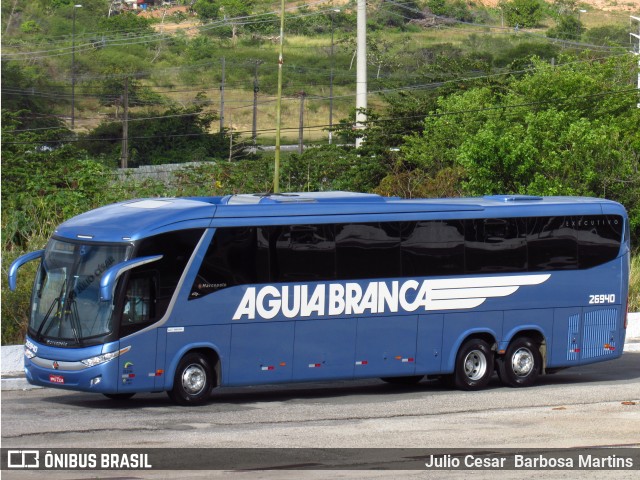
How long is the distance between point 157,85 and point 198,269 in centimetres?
8413

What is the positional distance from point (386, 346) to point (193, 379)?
11.1ft

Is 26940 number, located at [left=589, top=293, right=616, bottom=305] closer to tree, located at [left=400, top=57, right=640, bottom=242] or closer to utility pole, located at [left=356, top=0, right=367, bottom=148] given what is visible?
tree, located at [left=400, top=57, right=640, bottom=242]

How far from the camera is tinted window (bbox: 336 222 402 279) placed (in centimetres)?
1917

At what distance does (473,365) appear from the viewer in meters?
20.6

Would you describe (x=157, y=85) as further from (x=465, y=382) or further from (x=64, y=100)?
(x=465, y=382)

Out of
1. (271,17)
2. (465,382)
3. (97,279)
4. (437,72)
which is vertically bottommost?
(465,382)

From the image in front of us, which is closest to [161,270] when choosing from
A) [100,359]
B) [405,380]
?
[100,359]

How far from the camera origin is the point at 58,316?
17.5 meters

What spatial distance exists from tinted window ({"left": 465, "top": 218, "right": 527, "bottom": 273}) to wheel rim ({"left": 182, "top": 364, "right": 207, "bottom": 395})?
5.08 m

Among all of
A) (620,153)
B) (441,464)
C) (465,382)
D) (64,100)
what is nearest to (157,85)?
(64,100)

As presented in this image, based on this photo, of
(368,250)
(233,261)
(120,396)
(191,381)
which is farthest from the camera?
(368,250)

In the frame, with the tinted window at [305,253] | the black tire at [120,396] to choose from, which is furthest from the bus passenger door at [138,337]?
the tinted window at [305,253]

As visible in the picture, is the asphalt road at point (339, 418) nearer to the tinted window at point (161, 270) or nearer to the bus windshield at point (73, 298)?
the bus windshield at point (73, 298)

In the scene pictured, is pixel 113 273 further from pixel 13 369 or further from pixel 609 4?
pixel 609 4
